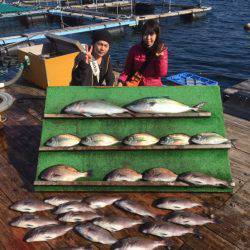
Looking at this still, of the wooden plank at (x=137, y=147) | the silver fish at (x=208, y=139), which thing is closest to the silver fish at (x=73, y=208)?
the wooden plank at (x=137, y=147)

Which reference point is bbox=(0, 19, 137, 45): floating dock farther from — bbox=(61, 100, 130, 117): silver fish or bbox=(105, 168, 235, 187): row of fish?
bbox=(105, 168, 235, 187): row of fish

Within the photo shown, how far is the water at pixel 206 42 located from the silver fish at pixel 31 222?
17.0 metres

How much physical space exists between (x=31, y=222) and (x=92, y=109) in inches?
86.6

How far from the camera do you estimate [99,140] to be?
549cm

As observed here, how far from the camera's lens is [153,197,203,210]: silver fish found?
492 cm

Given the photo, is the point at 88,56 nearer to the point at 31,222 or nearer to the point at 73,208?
the point at 73,208

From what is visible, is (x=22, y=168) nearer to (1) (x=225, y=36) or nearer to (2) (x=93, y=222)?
(2) (x=93, y=222)

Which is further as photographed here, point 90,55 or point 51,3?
point 51,3

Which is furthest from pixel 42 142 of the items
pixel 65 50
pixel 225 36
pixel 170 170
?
pixel 225 36

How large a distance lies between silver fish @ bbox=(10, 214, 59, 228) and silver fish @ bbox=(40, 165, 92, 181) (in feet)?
2.57

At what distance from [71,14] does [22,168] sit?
30335mm

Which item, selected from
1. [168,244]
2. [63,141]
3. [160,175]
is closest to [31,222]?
[63,141]

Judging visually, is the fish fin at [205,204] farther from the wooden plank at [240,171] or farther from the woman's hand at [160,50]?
the woman's hand at [160,50]

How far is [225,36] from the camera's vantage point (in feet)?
102
